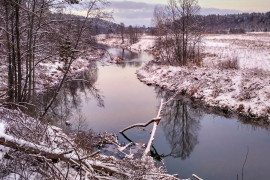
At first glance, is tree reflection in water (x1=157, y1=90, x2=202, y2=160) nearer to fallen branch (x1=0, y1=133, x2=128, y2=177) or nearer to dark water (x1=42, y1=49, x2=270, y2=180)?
dark water (x1=42, y1=49, x2=270, y2=180)

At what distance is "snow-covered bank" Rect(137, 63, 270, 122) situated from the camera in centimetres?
1791

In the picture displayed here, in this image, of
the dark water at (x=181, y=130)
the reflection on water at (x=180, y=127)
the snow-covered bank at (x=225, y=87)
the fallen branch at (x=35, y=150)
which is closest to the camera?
the fallen branch at (x=35, y=150)

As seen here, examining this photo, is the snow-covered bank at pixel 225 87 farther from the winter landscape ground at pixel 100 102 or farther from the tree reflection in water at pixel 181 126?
the tree reflection in water at pixel 181 126

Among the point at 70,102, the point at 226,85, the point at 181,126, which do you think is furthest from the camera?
the point at 226,85

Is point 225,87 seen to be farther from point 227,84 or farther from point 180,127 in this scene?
point 180,127

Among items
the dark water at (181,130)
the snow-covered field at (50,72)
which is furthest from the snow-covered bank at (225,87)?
the snow-covered field at (50,72)

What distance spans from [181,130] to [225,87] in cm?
726

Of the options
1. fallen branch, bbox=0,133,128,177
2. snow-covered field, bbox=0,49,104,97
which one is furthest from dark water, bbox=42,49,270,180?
fallen branch, bbox=0,133,128,177

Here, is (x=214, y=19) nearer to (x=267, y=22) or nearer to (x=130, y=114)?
(x=267, y=22)

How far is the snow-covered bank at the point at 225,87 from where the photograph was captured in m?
17.9

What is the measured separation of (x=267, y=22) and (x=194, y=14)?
91.2m

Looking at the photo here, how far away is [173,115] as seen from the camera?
17.8 m

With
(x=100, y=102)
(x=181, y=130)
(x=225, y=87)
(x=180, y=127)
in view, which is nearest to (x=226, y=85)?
(x=225, y=87)

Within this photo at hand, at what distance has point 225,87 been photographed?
21109mm
